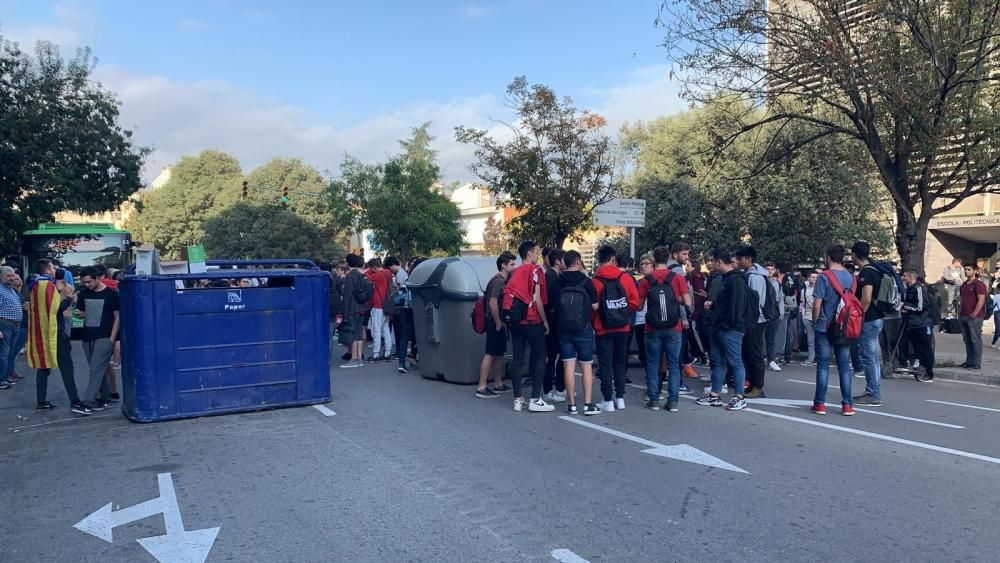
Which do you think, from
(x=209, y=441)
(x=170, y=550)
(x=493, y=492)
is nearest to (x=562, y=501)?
(x=493, y=492)

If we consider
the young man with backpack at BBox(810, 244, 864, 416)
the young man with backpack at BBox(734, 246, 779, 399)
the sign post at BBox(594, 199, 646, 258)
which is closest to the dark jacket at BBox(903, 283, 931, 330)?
the young man with backpack at BBox(734, 246, 779, 399)

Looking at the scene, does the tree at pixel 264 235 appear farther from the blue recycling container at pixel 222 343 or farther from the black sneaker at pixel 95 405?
the blue recycling container at pixel 222 343

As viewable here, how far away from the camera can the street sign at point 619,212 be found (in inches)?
651

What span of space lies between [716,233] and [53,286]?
Answer: 18.6 meters

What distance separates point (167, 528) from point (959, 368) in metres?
12.1

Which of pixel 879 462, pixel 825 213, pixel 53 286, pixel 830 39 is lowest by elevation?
pixel 879 462

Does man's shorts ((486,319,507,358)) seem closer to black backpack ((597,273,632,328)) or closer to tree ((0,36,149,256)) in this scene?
black backpack ((597,273,632,328))

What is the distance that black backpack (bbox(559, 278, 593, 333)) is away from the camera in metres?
8.28

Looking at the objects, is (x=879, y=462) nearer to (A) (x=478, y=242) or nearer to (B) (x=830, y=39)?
(B) (x=830, y=39)

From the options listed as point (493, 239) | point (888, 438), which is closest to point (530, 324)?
point (888, 438)

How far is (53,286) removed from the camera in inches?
360

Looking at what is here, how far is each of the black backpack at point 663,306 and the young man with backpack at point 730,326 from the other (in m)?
0.56

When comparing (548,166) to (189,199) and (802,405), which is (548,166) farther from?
(189,199)

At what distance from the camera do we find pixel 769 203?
21.6 m
